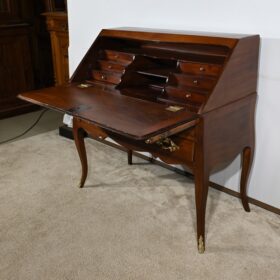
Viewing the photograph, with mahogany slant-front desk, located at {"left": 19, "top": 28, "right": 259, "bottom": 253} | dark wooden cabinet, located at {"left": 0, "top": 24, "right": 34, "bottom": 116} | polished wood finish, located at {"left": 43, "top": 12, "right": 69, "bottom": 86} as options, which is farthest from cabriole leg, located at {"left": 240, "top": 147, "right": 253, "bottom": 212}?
dark wooden cabinet, located at {"left": 0, "top": 24, "right": 34, "bottom": 116}

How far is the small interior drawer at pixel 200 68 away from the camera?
147cm

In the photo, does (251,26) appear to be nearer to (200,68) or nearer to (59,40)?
(200,68)

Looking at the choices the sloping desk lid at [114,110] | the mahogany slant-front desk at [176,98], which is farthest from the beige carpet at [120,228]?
the sloping desk lid at [114,110]

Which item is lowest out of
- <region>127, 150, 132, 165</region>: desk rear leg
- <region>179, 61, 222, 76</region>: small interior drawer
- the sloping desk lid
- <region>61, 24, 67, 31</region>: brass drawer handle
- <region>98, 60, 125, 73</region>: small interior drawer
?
<region>127, 150, 132, 165</region>: desk rear leg

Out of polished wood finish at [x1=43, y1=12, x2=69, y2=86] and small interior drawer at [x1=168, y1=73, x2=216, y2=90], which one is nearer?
small interior drawer at [x1=168, y1=73, x2=216, y2=90]

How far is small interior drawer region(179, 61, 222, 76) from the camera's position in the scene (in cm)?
147

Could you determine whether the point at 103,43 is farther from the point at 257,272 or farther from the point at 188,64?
the point at 257,272

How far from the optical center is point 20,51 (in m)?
3.37

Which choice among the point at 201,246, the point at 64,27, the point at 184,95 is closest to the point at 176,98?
the point at 184,95

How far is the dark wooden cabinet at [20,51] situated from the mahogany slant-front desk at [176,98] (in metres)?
1.74

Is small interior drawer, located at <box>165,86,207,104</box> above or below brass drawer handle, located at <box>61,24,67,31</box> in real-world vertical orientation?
below

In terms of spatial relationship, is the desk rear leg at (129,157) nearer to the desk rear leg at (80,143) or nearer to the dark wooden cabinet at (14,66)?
the desk rear leg at (80,143)

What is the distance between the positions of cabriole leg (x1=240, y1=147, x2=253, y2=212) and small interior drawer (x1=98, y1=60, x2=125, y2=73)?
78cm

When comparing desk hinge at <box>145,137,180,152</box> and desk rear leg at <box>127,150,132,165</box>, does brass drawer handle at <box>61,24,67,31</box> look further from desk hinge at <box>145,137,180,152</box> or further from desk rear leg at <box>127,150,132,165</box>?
desk hinge at <box>145,137,180,152</box>
